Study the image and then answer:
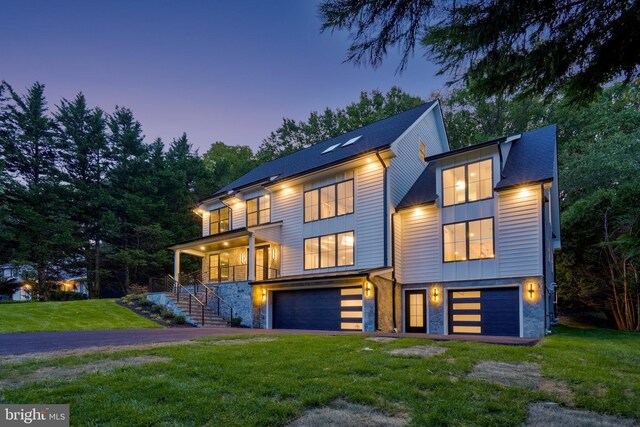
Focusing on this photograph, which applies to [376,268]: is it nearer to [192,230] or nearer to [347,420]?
[347,420]

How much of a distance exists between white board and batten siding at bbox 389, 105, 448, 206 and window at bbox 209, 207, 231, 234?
10247 millimetres

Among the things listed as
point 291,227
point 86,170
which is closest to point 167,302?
point 291,227

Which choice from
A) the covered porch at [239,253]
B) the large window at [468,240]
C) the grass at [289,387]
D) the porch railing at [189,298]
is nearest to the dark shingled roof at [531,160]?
the large window at [468,240]

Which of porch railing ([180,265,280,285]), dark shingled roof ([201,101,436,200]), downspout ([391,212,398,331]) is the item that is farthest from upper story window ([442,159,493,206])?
porch railing ([180,265,280,285])

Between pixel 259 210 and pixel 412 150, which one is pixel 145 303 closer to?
pixel 259 210

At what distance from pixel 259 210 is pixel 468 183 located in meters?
10.4

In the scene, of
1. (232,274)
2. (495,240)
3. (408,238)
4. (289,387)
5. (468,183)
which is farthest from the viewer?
(232,274)

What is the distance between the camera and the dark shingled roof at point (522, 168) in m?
13.9

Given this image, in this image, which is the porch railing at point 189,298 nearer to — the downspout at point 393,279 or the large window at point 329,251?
the large window at point 329,251

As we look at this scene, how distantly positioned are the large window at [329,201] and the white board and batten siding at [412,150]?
6.38ft

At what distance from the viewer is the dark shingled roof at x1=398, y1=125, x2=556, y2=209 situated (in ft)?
45.7

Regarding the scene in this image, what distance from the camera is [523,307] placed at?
1335cm

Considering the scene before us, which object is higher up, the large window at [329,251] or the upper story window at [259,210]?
the upper story window at [259,210]

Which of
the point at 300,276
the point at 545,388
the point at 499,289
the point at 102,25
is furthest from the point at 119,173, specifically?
the point at 545,388
